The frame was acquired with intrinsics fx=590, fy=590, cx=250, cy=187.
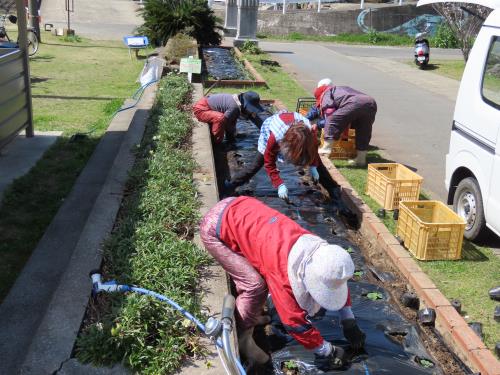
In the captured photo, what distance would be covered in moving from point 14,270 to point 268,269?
2.39 meters

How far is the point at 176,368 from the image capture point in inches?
116

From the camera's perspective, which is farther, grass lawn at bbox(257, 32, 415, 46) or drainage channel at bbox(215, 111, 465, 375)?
grass lawn at bbox(257, 32, 415, 46)

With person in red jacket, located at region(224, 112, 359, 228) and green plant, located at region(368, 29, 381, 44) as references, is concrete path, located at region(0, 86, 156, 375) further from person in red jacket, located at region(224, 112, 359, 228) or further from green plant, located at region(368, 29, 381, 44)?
green plant, located at region(368, 29, 381, 44)

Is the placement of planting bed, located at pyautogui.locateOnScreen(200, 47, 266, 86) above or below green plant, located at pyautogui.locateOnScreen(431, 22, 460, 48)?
below

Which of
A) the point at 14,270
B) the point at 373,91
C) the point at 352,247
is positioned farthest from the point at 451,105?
the point at 14,270

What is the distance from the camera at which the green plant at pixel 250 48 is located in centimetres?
2005

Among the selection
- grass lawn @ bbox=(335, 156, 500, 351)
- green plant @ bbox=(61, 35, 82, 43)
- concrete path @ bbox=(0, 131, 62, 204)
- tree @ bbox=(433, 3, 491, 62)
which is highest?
tree @ bbox=(433, 3, 491, 62)

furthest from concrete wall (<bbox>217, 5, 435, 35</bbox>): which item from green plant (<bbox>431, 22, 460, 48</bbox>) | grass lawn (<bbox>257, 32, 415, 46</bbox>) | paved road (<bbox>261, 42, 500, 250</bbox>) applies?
paved road (<bbox>261, 42, 500, 250</bbox>)

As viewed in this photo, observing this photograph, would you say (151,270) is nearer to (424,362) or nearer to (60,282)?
(60,282)

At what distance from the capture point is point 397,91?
15.1 meters

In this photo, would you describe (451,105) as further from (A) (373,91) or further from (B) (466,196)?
(B) (466,196)

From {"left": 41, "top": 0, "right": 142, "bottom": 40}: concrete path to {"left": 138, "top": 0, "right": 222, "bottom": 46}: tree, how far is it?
638 centimetres

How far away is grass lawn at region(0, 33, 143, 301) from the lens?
528cm

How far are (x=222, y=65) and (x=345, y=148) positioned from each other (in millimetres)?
9161
